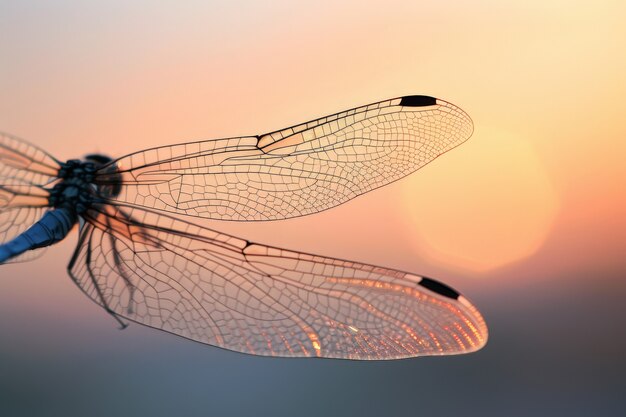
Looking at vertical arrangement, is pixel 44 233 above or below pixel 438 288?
below

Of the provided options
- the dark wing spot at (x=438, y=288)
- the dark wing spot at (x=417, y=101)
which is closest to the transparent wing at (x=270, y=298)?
the dark wing spot at (x=438, y=288)

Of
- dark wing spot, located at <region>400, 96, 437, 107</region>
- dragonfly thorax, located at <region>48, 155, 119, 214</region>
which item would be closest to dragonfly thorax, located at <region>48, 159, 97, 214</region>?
dragonfly thorax, located at <region>48, 155, 119, 214</region>

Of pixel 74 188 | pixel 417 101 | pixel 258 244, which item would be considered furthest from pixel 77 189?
pixel 417 101

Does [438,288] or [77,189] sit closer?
[438,288]

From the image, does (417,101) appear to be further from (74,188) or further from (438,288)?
(74,188)

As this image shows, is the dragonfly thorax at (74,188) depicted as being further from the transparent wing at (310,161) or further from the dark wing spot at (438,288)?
the dark wing spot at (438,288)

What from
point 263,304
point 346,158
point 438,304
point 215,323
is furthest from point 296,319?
point 346,158
